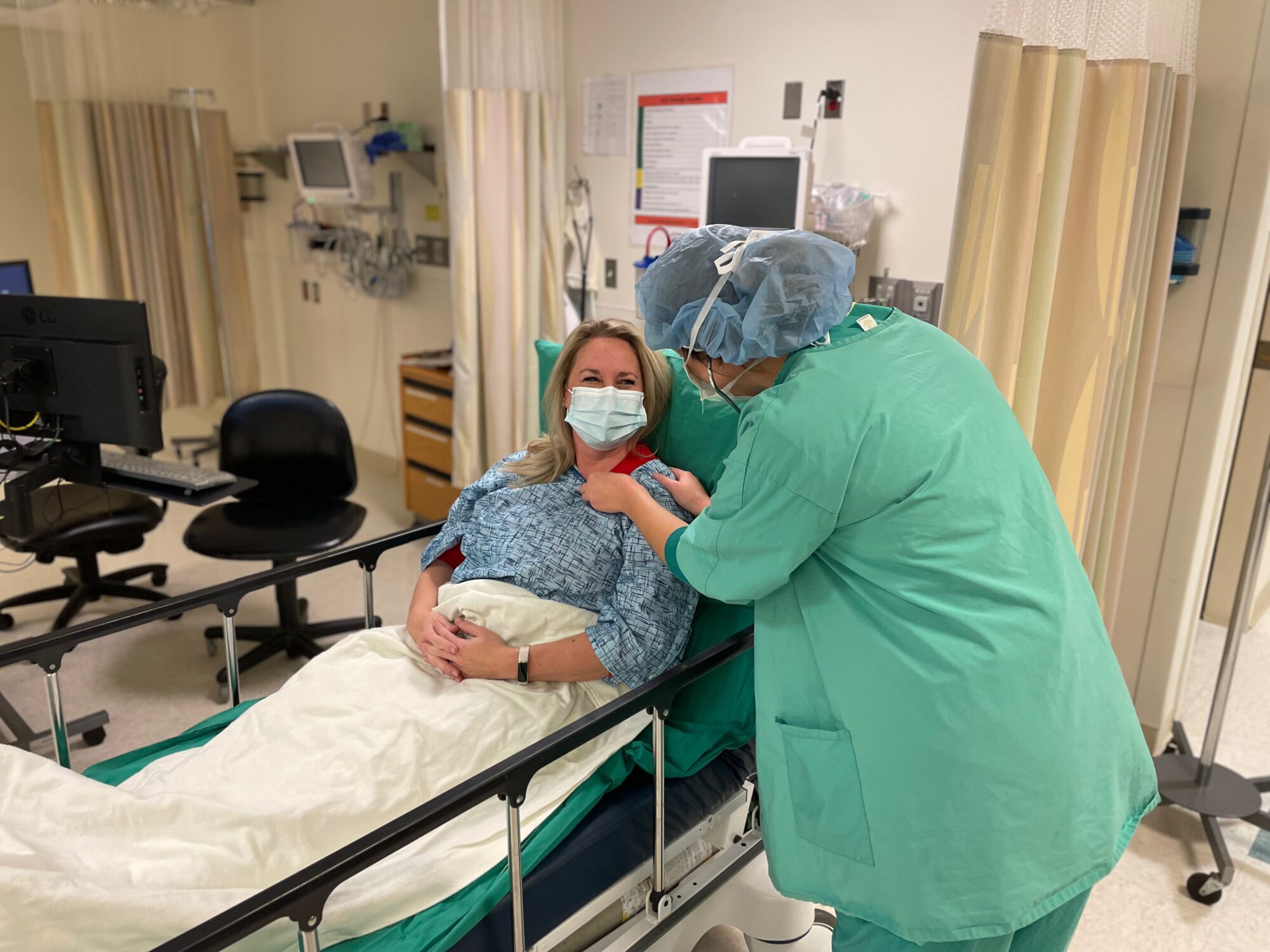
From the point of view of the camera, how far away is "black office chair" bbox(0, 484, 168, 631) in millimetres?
2756

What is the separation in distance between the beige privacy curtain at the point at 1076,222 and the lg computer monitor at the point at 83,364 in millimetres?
2061

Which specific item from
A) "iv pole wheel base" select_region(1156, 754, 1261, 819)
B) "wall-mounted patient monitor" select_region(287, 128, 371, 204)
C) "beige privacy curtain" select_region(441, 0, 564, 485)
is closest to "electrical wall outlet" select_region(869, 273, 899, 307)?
"beige privacy curtain" select_region(441, 0, 564, 485)

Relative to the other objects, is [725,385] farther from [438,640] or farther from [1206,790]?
[1206,790]

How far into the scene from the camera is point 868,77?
280 centimetres

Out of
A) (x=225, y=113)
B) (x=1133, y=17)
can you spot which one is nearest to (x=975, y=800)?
(x=1133, y=17)

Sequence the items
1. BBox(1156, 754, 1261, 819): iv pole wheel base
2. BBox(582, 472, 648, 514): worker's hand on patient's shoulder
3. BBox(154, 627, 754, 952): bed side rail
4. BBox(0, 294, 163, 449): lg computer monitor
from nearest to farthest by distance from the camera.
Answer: BBox(154, 627, 754, 952): bed side rail, BBox(582, 472, 648, 514): worker's hand on patient's shoulder, BBox(1156, 754, 1261, 819): iv pole wheel base, BBox(0, 294, 163, 449): lg computer monitor

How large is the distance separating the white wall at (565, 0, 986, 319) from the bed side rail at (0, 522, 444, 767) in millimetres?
1693

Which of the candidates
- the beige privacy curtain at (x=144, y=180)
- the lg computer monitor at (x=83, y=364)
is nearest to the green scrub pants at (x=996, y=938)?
the lg computer monitor at (x=83, y=364)

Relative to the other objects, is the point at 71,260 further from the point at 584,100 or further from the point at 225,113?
the point at 584,100

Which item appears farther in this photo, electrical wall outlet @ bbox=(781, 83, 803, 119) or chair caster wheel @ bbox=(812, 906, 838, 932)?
electrical wall outlet @ bbox=(781, 83, 803, 119)

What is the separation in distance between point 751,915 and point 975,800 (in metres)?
0.71

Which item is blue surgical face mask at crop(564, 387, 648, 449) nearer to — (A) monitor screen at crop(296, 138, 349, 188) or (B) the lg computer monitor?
(B) the lg computer monitor

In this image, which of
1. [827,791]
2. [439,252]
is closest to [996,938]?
[827,791]

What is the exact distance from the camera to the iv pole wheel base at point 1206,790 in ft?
7.42
